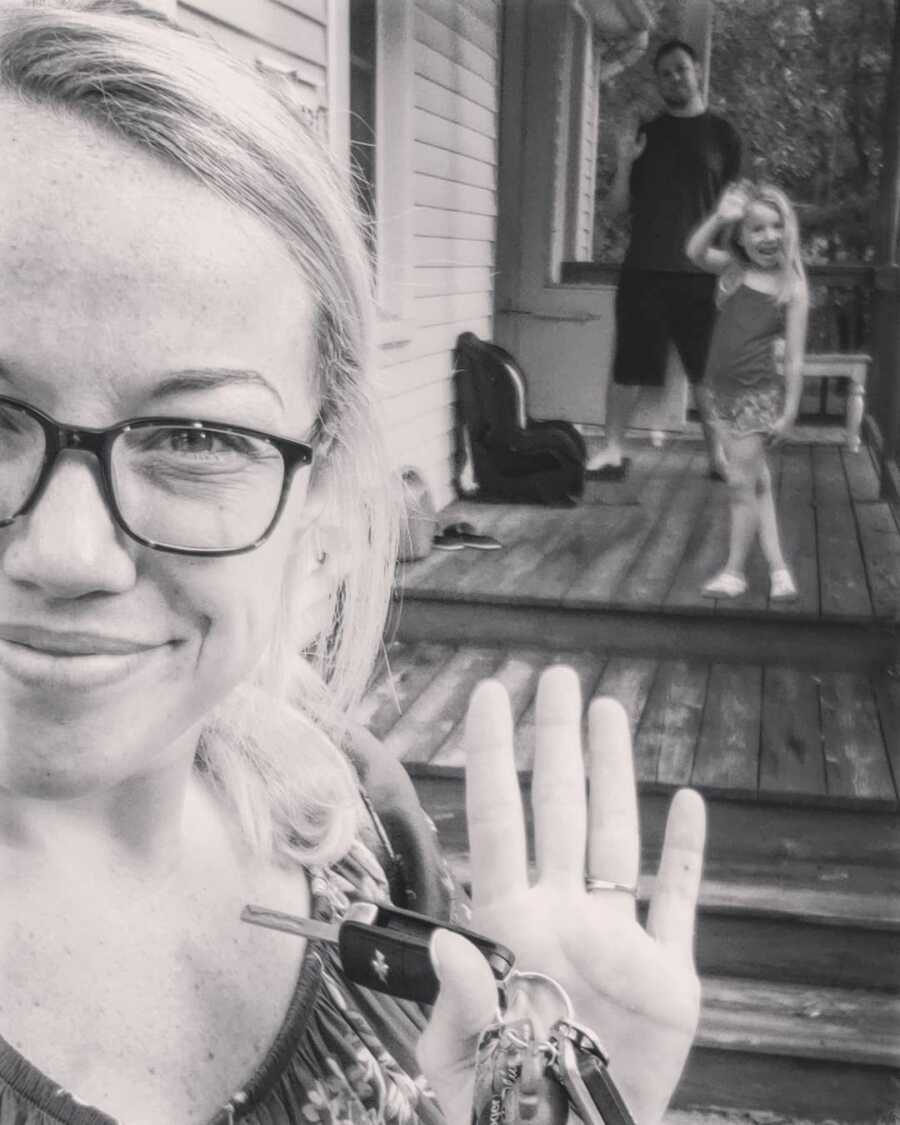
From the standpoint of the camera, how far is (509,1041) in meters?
0.37

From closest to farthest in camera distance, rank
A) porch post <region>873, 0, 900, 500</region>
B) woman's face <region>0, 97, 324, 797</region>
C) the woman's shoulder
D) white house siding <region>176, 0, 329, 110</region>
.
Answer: woman's face <region>0, 97, 324, 797</region>, the woman's shoulder, white house siding <region>176, 0, 329, 110</region>, porch post <region>873, 0, 900, 500</region>

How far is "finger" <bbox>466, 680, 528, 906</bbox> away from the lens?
1.38 feet

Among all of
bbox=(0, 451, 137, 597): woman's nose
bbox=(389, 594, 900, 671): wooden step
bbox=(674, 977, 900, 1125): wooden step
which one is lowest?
bbox=(674, 977, 900, 1125): wooden step

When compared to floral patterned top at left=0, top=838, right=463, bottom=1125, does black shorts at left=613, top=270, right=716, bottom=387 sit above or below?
above

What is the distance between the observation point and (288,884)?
1.65 feet

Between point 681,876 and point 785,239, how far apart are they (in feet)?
2.90

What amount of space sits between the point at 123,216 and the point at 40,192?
2 centimetres

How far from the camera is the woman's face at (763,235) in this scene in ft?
3.84

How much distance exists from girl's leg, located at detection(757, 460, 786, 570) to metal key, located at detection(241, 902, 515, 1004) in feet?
3.90

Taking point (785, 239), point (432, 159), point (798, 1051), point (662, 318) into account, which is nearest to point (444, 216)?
point (432, 159)

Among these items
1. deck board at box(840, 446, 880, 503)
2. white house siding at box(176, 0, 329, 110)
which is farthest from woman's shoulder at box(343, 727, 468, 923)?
deck board at box(840, 446, 880, 503)

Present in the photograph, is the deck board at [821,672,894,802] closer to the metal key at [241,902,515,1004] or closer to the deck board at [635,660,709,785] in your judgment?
the deck board at [635,660,709,785]

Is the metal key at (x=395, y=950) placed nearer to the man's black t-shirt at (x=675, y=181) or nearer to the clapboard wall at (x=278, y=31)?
the clapboard wall at (x=278, y=31)

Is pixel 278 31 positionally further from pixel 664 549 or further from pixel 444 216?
pixel 664 549
